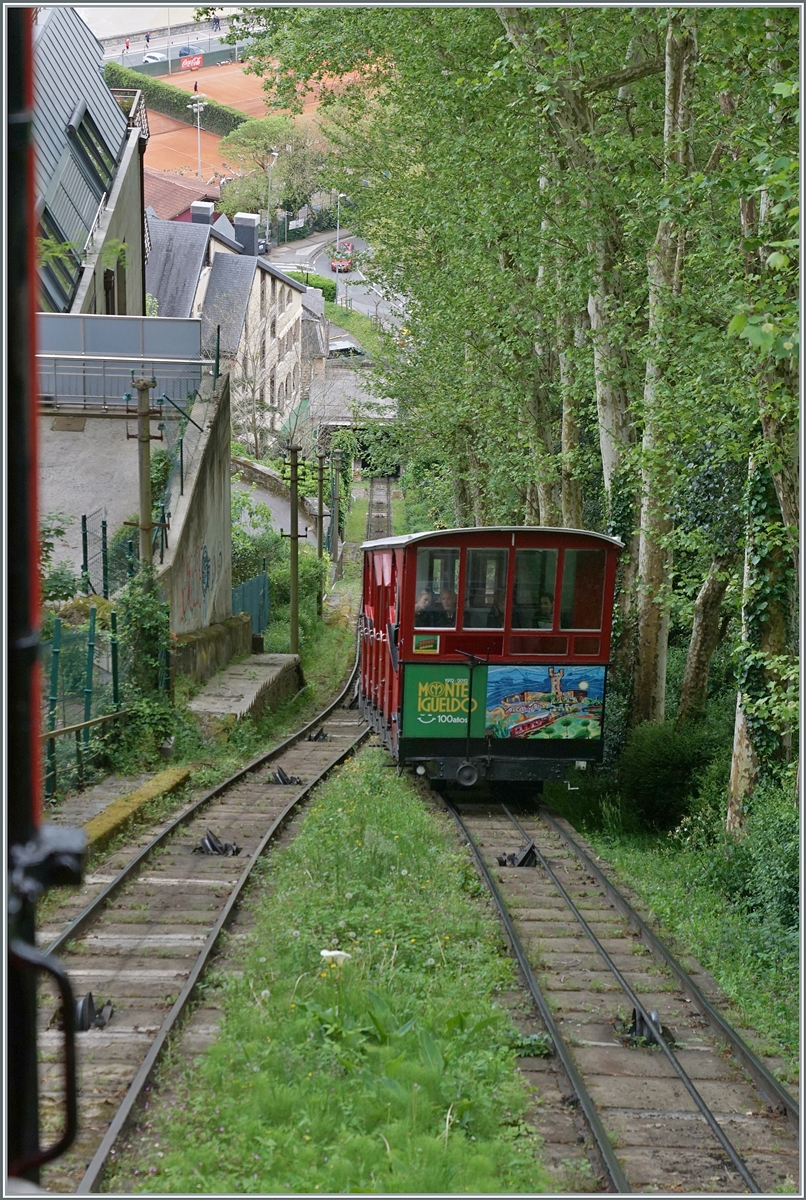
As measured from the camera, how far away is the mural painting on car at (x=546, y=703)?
14.9m

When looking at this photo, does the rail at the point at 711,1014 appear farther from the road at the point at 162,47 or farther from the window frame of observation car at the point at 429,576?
the road at the point at 162,47

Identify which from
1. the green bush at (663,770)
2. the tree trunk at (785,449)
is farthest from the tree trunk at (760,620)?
the green bush at (663,770)

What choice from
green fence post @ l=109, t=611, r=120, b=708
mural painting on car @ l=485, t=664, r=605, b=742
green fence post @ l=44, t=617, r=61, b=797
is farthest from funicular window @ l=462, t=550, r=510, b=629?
green fence post @ l=109, t=611, r=120, b=708

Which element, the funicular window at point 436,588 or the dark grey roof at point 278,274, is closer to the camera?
the funicular window at point 436,588

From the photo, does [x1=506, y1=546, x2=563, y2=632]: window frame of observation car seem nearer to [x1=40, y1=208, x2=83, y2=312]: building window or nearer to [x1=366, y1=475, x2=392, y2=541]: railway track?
[x1=40, y1=208, x2=83, y2=312]: building window

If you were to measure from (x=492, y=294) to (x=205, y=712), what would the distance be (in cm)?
969

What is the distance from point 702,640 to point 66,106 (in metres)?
23.4

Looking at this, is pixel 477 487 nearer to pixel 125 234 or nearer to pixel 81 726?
pixel 125 234

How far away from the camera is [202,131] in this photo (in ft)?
322

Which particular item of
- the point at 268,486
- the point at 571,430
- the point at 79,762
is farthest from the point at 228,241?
the point at 79,762

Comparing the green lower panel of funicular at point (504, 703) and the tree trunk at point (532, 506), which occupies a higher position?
the tree trunk at point (532, 506)

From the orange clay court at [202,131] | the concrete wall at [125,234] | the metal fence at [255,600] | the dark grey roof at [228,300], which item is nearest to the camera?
the concrete wall at [125,234]

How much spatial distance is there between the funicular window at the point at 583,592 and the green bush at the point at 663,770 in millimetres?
2333

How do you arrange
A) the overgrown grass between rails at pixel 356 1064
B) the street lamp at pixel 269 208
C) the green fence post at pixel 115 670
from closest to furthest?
1. the overgrown grass between rails at pixel 356 1064
2. the green fence post at pixel 115 670
3. the street lamp at pixel 269 208
